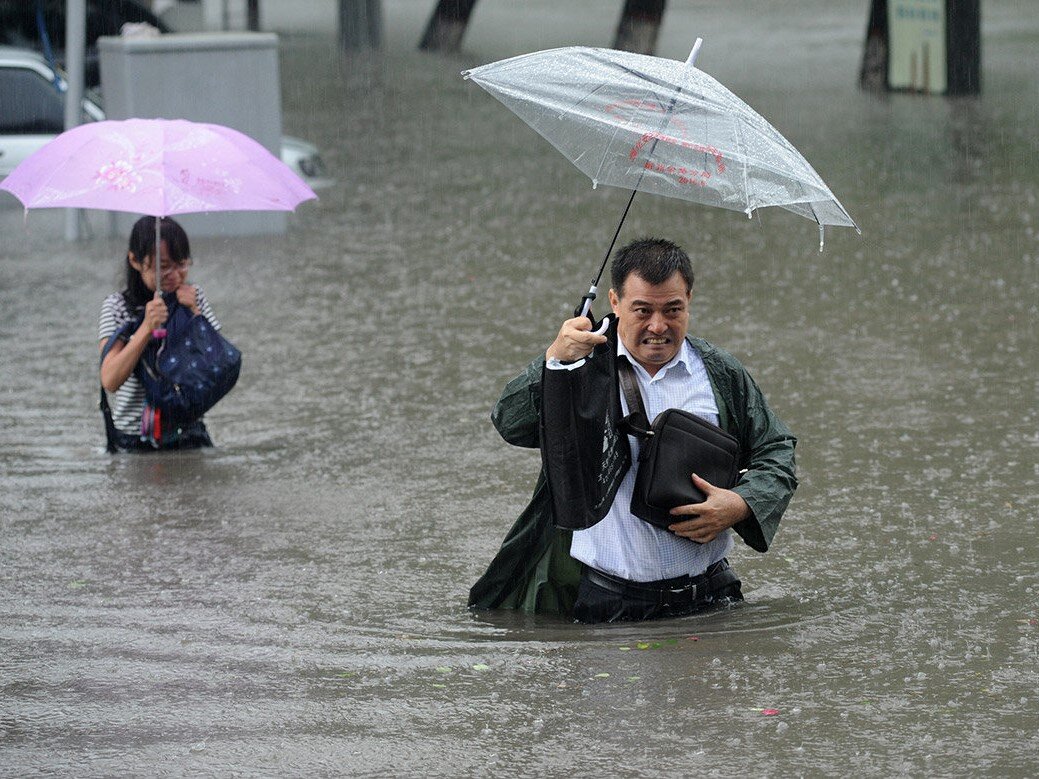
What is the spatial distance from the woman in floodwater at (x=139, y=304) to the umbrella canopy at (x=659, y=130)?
2.66 meters

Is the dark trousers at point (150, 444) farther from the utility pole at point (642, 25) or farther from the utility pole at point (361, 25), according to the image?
the utility pole at point (361, 25)

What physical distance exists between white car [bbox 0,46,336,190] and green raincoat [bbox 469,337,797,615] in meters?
9.66

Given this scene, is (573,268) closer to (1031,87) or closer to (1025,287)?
(1025,287)

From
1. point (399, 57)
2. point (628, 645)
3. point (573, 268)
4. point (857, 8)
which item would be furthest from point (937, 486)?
point (857, 8)

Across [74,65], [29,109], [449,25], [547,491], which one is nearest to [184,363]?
[547,491]

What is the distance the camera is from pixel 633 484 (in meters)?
5.03

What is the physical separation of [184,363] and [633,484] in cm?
306

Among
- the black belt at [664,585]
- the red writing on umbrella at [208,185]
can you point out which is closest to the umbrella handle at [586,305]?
the black belt at [664,585]

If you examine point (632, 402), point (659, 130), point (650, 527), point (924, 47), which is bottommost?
point (650, 527)

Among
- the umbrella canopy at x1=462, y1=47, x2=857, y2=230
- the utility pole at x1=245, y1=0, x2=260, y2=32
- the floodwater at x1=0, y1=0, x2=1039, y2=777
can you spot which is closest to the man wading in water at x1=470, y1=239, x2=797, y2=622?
the floodwater at x1=0, y1=0, x2=1039, y2=777

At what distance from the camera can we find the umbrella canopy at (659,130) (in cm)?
490

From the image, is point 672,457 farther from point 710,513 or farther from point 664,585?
point 664,585

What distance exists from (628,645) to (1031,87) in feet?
56.7

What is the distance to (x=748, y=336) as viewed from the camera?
998 cm
